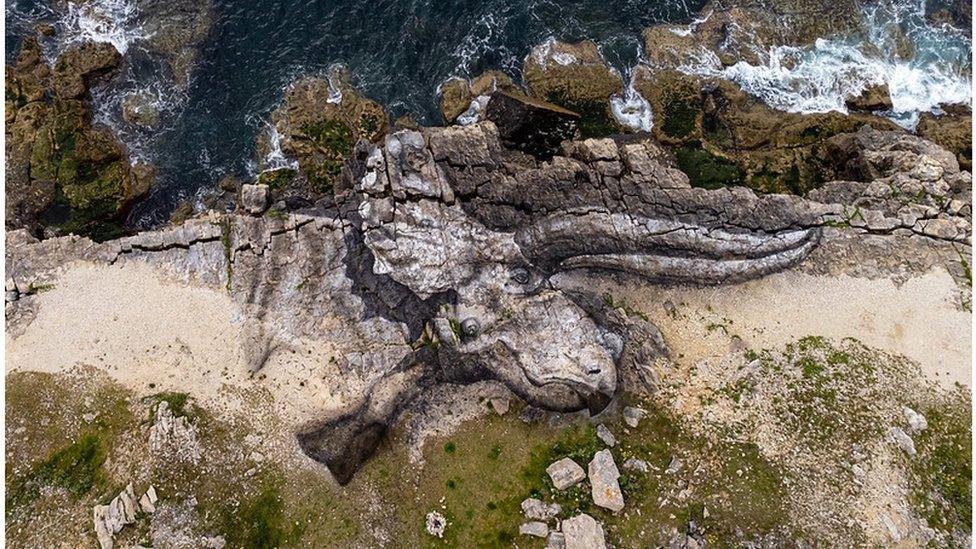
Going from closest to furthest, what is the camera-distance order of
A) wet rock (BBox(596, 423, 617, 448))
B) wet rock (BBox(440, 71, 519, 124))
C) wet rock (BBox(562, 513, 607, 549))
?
wet rock (BBox(562, 513, 607, 549))
wet rock (BBox(596, 423, 617, 448))
wet rock (BBox(440, 71, 519, 124))

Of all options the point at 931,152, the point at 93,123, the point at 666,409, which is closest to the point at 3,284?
the point at 93,123

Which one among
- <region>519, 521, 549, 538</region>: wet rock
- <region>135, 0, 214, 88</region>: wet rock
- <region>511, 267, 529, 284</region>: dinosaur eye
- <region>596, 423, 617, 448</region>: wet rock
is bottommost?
<region>519, 521, 549, 538</region>: wet rock

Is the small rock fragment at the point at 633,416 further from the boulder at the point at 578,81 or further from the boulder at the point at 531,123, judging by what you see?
the boulder at the point at 578,81

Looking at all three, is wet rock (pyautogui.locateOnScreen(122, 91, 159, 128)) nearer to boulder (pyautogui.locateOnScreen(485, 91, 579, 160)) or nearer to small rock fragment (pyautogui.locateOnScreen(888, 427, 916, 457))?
boulder (pyautogui.locateOnScreen(485, 91, 579, 160))

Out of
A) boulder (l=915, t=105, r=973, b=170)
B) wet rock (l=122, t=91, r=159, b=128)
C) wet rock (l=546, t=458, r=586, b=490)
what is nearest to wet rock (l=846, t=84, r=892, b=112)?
boulder (l=915, t=105, r=973, b=170)

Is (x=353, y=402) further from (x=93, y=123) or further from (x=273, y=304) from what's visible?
(x=93, y=123)

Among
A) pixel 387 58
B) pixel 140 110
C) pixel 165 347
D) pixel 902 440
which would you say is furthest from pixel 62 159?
pixel 902 440
